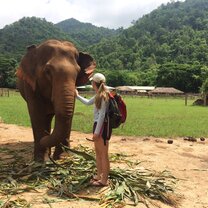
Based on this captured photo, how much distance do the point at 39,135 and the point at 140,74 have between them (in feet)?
357

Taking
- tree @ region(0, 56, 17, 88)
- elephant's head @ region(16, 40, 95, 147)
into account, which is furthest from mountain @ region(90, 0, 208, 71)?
elephant's head @ region(16, 40, 95, 147)

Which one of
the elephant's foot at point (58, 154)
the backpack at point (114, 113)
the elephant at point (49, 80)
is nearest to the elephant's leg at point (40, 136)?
the elephant at point (49, 80)

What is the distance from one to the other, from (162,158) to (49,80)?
11.7 feet

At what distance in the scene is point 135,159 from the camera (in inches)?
391

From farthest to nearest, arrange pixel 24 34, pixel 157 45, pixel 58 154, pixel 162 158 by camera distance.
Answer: pixel 157 45 < pixel 24 34 < pixel 162 158 < pixel 58 154

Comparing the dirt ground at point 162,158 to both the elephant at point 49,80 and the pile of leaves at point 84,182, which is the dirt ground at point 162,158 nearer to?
the pile of leaves at point 84,182

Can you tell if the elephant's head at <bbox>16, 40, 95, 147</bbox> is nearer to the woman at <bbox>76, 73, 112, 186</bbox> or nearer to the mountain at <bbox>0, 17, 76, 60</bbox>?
the woman at <bbox>76, 73, 112, 186</bbox>

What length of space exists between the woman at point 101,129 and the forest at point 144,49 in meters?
84.1

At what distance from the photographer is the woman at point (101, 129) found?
6.87 m

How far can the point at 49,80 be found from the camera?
8.76 m

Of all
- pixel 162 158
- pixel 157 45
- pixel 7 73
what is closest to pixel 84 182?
pixel 162 158

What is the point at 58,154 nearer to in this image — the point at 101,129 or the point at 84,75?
the point at 84,75

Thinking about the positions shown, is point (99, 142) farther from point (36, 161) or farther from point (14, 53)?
point (14, 53)

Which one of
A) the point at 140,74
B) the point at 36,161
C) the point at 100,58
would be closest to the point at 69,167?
the point at 36,161
